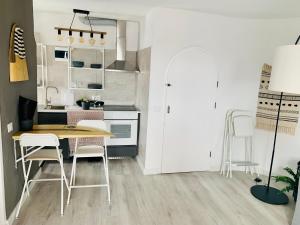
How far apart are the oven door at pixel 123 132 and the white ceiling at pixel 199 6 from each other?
1.95 metres

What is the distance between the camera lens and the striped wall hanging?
8.19 ft

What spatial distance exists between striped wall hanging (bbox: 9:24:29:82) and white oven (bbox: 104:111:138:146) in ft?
5.85

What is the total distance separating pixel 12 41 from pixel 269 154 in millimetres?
4192

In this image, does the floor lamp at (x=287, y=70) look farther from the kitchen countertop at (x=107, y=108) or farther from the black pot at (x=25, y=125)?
the black pot at (x=25, y=125)

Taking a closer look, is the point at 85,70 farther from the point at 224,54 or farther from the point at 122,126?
the point at 224,54

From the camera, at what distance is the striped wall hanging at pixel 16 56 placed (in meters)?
2.50

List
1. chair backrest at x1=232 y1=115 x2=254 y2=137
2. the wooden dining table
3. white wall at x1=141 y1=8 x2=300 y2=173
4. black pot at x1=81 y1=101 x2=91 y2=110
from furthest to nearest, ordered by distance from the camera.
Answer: black pot at x1=81 y1=101 x2=91 y2=110
chair backrest at x1=232 y1=115 x2=254 y2=137
white wall at x1=141 y1=8 x2=300 y2=173
the wooden dining table

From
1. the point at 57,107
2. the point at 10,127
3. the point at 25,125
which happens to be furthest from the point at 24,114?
the point at 57,107

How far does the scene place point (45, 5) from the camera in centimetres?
398

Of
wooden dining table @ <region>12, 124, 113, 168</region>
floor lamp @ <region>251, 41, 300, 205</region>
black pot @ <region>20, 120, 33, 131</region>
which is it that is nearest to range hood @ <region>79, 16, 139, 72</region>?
wooden dining table @ <region>12, 124, 113, 168</region>

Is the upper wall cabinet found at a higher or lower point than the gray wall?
higher

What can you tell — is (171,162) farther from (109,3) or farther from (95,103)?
(109,3)

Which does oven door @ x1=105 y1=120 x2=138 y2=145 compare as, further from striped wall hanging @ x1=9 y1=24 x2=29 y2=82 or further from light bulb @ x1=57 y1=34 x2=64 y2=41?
striped wall hanging @ x1=9 y1=24 x2=29 y2=82

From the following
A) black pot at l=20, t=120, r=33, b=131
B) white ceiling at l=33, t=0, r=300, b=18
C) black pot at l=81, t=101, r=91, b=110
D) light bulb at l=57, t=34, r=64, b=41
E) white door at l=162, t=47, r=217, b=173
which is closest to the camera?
black pot at l=20, t=120, r=33, b=131
